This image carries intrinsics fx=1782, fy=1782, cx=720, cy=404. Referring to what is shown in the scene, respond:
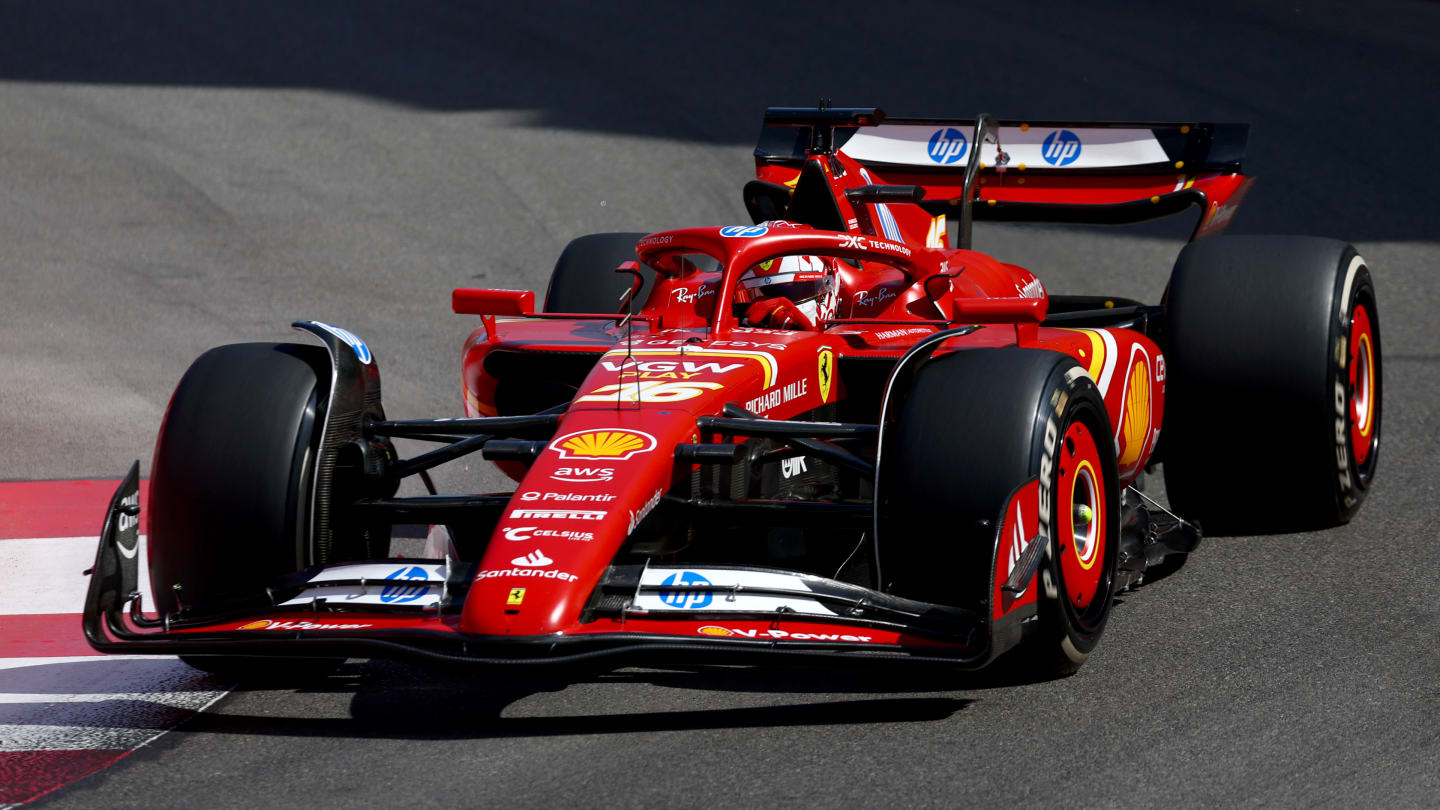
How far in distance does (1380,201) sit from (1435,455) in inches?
213

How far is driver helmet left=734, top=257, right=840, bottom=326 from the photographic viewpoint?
6.28m

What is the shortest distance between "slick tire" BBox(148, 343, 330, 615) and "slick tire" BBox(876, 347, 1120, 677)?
1.68m

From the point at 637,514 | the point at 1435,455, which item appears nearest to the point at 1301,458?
the point at 1435,455

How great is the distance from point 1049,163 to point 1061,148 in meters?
0.09

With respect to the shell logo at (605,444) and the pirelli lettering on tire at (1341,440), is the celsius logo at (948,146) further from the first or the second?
the shell logo at (605,444)

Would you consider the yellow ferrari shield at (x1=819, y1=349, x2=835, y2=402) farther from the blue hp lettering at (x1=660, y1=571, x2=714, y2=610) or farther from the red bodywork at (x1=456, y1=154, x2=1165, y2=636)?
the blue hp lettering at (x1=660, y1=571, x2=714, y2=610)

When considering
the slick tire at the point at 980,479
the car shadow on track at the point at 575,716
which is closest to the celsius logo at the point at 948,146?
the slick tire at the point at 980,479

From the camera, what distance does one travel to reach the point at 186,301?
35.6ft

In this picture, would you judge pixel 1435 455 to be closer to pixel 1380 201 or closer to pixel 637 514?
pixel 637 514

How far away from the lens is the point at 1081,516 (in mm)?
5270

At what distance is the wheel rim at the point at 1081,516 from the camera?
5016 mm

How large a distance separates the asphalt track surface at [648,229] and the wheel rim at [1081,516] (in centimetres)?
26

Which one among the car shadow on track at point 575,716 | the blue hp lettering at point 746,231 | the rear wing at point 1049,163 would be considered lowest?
the car shadow on track at point 575,716

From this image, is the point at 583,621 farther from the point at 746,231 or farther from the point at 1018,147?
the point at 1018,147
